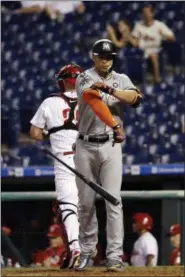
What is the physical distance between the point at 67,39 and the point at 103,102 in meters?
9.40

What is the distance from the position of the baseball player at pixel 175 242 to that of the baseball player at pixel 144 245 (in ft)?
0.63

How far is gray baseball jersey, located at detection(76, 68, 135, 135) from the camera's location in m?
6.89

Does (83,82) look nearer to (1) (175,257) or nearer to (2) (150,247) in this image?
(1) (175,257)

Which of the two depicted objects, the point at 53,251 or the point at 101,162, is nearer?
the point at 101,162

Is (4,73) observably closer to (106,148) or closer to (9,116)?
(9,116)

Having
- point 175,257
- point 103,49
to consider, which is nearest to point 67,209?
point 103,49

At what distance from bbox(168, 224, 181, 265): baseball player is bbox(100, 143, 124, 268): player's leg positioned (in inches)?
148

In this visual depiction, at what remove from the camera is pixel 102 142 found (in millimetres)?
6906

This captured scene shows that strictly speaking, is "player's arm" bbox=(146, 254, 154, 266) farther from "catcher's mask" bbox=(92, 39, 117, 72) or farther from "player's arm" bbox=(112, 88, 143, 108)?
"catcher's mask" bbox=(92, 39, 117, 72)

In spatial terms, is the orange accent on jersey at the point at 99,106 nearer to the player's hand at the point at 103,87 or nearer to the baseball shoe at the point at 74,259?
the player's hand at the point at 103,87

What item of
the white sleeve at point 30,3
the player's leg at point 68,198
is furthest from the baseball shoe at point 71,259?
the white sleeve at point 30,3

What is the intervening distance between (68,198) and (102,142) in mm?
1018

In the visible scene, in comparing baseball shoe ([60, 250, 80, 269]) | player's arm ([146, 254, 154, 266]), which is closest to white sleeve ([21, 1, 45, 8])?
player's arm ([146, 254, 154, 266])

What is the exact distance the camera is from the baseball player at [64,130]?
7.79 meters
